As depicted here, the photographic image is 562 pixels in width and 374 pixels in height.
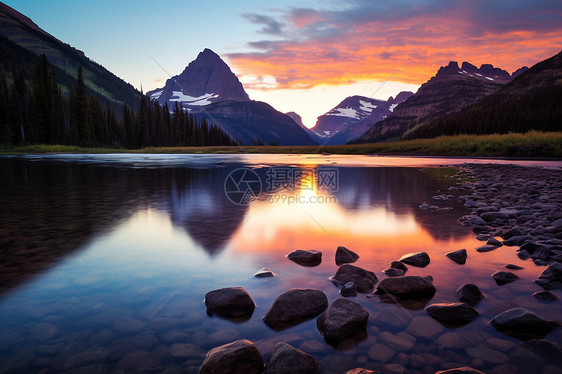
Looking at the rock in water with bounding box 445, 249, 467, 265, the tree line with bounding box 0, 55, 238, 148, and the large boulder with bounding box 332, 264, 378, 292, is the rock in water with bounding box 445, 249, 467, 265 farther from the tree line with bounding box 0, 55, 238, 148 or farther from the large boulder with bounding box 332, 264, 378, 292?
the tree line with bounding box 0, 55, 238, 148

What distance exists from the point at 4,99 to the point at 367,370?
124 metres

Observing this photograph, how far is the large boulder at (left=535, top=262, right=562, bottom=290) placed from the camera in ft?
17.5

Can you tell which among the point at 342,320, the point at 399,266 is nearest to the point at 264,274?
the point at 342,320

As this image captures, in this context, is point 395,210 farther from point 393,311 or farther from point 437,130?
point 437,130

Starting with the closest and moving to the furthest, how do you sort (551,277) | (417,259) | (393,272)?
(551,277) < (393,272) < (417,259)

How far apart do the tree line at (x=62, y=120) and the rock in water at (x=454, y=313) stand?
365ft

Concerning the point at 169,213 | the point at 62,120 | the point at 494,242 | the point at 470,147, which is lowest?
the point at 169,213

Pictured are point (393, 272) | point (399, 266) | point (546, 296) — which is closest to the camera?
point (546, 296)

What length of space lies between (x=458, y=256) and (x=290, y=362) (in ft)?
16.4

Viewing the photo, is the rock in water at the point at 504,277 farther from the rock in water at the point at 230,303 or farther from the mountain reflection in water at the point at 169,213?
the rock in water at the point at 230,303

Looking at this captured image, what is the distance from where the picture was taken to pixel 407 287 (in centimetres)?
518

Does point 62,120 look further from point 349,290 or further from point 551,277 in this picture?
point 551,277

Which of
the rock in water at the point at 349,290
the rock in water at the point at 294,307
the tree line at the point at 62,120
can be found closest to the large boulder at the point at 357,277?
the rock in water at the point at 349,290

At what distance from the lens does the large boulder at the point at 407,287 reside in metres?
5.14
